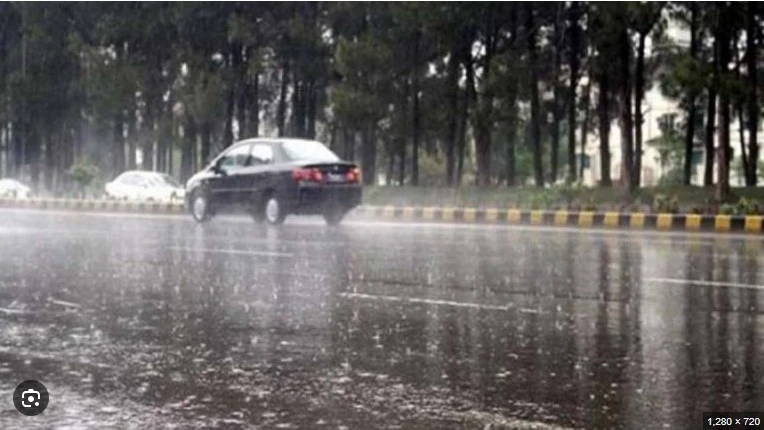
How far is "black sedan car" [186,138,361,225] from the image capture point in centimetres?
1873

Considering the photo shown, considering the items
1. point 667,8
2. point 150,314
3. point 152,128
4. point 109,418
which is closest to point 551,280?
point 150,314

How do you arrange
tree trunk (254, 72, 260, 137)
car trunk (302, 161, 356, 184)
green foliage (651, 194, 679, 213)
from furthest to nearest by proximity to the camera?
tree trunk (254, 72, 260, 137)
green foliage (651, 194, 679, 213)
car trunk (302, 161, 356, 184)

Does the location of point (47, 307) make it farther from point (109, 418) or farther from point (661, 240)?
point (661, 240)

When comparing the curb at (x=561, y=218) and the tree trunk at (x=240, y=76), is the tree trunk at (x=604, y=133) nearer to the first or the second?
the curb at (x=561, y=218)

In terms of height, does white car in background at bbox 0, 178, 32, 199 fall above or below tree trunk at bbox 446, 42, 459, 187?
below

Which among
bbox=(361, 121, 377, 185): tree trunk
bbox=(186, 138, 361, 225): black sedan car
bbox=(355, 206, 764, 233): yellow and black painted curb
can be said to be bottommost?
bbox=(355, 206, 764, 233): yellow and black painted curb

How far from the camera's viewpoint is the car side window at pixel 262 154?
19609mm

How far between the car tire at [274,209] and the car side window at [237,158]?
861 mm

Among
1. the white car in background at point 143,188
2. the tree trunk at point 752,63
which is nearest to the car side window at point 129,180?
the white car in background at point 143,188

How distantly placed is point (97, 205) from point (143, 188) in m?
3.92

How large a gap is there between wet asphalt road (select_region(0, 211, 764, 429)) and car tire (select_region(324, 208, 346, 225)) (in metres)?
7.19

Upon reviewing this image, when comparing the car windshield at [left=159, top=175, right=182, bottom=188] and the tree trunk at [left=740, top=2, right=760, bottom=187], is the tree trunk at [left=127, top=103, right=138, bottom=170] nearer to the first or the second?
the car windshield at [left=159, top=175, right=182, bottom=188]

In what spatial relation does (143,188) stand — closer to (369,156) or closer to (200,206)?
(369,156)

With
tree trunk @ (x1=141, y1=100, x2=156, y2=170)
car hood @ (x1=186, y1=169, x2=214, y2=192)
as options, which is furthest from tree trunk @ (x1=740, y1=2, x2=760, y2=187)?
tree trunk @ (x1=141, y1=100, x2=156, y2=170)
